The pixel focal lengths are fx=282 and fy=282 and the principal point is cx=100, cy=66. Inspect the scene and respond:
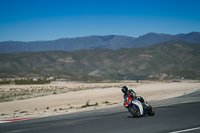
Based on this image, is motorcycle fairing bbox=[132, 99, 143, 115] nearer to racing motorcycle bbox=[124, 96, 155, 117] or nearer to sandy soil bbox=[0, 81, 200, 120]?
racing motorcycle bbox=[124, 96, 155, 117]

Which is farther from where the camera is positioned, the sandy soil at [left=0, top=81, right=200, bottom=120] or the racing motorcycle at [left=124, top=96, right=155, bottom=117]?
the sandy soil at [left=0, top=81, right=200, bottom=120]

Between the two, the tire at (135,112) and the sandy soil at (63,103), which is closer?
the tire at (135,112)

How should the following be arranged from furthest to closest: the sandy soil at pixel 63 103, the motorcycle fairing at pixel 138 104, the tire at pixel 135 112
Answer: the sandy soil at pixel 63 103
the tire at pixel 135 112
the motorcycle fairing at pixel 138 104

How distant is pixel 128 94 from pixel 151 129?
10.5 ft

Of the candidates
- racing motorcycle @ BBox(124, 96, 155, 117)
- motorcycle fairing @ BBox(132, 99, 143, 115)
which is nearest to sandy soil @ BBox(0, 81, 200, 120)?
racing motorcycle @ BBox(124, 96, 155, 117)

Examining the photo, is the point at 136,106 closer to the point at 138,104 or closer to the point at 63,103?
the point at 138,104

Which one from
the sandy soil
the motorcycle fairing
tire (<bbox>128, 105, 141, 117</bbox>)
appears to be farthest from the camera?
the sandy soil

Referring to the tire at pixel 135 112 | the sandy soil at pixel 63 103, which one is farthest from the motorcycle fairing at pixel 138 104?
the sandy soil at pixel 63 103

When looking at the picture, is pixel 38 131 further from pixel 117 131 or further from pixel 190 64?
pixel 190 64

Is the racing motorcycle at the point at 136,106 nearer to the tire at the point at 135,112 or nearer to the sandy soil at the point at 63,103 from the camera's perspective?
the tire at the point at 135,112

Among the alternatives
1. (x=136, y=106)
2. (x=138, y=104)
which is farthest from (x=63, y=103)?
(x=138, y=104)

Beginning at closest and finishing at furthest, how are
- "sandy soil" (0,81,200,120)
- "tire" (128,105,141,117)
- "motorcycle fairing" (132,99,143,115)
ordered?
"motorcycle fairing" (132,99,143,115), "tire" (128,105,141,117), "sandy soil" (0,81,200,120)

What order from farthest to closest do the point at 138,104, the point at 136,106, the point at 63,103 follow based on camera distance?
the point at 63,103, the point at 136,106, the point at 138,104

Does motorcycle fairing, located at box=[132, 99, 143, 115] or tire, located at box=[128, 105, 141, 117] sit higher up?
motorcycle fairing, located at box=[132, 99, 143, 115]
